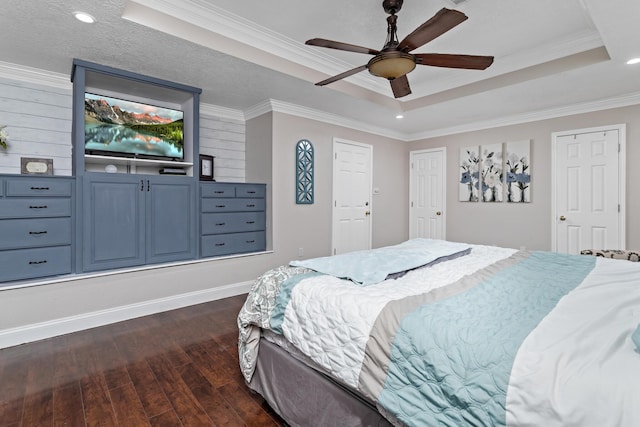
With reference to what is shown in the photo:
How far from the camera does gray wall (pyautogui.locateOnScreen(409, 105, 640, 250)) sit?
3.87 meters

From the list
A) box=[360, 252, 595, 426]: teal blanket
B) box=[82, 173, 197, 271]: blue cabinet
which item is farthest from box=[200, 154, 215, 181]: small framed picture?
box=[360, 252, 595, 426]: teal blanket

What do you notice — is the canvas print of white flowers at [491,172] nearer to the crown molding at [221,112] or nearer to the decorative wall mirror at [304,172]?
the decorative wall mirror at [304,172]

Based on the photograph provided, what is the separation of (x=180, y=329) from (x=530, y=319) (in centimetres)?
278

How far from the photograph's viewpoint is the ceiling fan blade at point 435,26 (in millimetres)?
1729

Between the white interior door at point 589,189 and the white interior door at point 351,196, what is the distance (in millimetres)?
2699

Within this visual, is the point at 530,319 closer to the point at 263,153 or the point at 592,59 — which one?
the point at 592,59

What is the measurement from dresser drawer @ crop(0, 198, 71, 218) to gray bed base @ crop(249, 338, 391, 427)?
7.91ft

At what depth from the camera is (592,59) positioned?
3012mm

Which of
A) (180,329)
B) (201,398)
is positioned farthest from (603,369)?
(180,329)

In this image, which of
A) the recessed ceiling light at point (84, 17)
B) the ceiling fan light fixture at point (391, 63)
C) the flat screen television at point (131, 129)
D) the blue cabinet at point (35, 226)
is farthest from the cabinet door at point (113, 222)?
the ceiling fan light fixture at point (391, 63)

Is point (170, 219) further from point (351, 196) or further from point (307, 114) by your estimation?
point (351, 196)

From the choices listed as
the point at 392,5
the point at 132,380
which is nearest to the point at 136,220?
the point at 132,380

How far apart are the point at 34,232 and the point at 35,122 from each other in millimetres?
1268

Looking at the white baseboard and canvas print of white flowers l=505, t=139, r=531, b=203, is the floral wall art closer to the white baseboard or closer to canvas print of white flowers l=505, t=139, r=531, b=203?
canvas print of white flowers l=505, t=139, r=531, b=203
